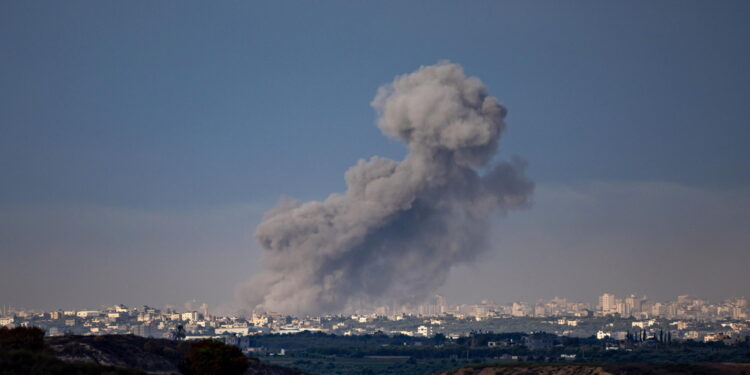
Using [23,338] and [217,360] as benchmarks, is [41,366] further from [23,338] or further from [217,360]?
[23,338]

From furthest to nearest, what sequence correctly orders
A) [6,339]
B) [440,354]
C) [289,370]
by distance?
[440,354]
[289,370]
[6,339]

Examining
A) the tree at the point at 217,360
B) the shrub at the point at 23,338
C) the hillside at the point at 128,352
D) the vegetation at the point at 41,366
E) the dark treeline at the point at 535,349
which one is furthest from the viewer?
the dark treeline at the point at 535,349

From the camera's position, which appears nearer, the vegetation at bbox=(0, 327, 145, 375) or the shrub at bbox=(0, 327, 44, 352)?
the vegetation at bbox=(0, 327, 145, 375)

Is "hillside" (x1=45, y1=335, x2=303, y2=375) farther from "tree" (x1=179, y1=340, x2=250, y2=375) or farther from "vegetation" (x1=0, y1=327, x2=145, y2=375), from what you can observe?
"vegetation" (x1=0, y1=327, x2=145, y2=375)

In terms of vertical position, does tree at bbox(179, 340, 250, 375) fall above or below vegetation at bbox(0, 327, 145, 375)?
below

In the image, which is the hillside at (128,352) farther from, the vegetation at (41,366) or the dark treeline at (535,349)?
the dark treeline at (535,349)

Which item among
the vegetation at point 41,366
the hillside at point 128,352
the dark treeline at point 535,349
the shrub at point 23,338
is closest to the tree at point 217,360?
the hillside at point 128,352

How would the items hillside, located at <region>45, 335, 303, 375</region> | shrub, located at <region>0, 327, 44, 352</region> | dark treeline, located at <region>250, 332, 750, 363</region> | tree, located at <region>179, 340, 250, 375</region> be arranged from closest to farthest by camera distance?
shrub, located at <region>0, 327, 44, 352</region> < tree, located at <region>179, 340, 250, 375</region> < hillside, located at <region>45, 335, 303, 375</region> < dark treeline, located at <region>250, 332, 750, 363</region>

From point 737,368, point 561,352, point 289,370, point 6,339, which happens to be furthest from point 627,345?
point 6,339

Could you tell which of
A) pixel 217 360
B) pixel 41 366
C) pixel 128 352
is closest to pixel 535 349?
pixel 128 352

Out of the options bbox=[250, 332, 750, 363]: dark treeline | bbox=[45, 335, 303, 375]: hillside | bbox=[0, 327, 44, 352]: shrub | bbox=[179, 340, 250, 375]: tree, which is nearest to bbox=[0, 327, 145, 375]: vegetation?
bbox=[0, 327, 44, 352]: shrub

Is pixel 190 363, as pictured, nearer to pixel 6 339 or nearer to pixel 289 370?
pixel 6 339
